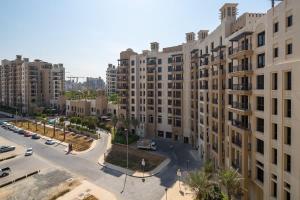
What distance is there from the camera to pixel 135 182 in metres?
48.5

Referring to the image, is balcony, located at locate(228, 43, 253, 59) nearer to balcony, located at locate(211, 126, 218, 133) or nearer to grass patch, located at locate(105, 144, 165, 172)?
balcony, located at locate(211, 126, 218, 133)

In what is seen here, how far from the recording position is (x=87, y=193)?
43969 mm

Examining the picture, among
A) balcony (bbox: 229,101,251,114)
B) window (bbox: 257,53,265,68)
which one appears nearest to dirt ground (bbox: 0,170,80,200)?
balcony (bbox: 229,101,251,114)

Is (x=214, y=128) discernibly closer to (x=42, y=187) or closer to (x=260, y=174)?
(x=260, y=174)

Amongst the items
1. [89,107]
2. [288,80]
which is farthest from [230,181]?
[89,107]

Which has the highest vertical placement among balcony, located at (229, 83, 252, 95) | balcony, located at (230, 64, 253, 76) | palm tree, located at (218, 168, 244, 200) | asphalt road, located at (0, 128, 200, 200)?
balcony, located at (230, 64, 253, 76)

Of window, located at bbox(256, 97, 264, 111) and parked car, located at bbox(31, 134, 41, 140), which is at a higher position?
window, located at bbox(256, 97, 264, 111)

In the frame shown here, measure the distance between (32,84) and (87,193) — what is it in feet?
389

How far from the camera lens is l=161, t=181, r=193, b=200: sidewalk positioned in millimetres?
41594

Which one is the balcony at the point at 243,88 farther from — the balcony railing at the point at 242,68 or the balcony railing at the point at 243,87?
the balcony railing at the point at 242,68

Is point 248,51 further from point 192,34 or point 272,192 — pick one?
point 192,34

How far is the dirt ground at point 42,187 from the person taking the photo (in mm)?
43531

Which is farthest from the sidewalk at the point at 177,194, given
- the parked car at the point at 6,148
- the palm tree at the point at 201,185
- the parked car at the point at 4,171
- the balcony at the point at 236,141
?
the parked car at the point at 6,148

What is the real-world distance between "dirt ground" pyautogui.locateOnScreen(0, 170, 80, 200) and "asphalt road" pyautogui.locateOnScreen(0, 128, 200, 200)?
365 centimetres
